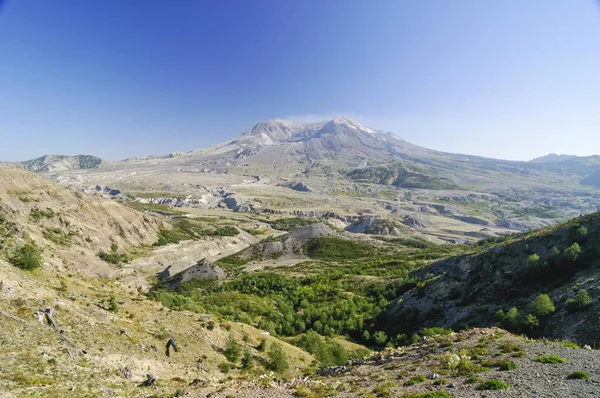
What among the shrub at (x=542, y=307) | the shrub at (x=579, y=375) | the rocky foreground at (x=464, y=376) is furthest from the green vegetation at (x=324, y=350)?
the shrub at (x=579, y=375)

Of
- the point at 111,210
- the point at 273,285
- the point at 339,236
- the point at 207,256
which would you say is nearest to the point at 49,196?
Answer: the point at 111,210

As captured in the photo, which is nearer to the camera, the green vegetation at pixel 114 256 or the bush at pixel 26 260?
the bush at pixel 26 260

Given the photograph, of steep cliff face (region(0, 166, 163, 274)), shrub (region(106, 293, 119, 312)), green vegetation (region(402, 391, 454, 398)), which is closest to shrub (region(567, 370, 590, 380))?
green vegetation (region(402, 391, 454, 398))

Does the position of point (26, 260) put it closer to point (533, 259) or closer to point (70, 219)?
point (533, 259)

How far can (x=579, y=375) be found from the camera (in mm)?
13734

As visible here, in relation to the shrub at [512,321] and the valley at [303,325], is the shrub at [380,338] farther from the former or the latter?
the shrub at [512,321]

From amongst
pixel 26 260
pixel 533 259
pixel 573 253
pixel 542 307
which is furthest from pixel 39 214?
pixel 573 253

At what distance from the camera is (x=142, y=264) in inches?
3740

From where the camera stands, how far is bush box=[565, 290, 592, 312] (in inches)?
1054

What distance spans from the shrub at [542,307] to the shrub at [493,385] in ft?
67.5

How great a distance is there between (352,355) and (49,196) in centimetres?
10374

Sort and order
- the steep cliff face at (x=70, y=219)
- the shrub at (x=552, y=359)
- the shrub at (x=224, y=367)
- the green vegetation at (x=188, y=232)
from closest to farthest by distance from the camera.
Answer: the shrub at (x=552, y=359) < the shrub at (x=224, y=367) < the steep cliff face at (x=70, y=219) < the green vegetation at (x=188, y=232)

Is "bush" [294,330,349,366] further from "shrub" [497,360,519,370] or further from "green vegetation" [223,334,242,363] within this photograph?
"shrub" [497,360,519,370]

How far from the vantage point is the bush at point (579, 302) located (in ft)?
87.9
